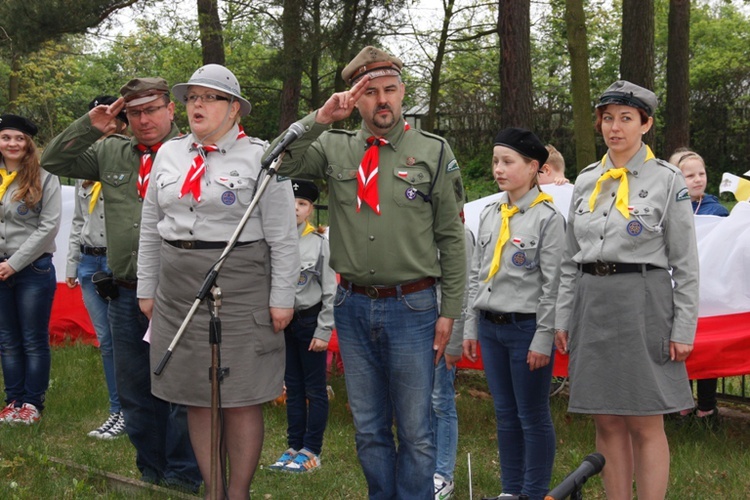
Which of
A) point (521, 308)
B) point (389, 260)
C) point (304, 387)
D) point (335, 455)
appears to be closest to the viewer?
point (389, 260)

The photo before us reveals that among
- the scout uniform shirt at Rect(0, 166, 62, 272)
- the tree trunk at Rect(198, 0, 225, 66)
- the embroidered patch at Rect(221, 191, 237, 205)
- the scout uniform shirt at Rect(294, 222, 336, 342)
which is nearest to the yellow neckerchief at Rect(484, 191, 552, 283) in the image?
the scout uniform shirt at Rect(294, 222, 336, 342)

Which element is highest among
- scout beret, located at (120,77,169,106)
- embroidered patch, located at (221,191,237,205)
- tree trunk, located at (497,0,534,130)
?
tree trunk, located at (497,0,534,130)

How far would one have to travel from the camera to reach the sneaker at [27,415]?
6.59m

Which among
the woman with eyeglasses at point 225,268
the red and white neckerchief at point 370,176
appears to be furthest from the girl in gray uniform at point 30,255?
the red and white neckerchief at point 370,176

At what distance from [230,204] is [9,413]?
3.46 m

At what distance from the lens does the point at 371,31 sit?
43.8 ft

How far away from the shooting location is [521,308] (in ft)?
15.0

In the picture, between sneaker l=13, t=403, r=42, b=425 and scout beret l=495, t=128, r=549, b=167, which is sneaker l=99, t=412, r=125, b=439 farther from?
scout beret l=495, t=128, r=549, b=167

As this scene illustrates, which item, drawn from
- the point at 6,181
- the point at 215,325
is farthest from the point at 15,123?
the point at 215,325

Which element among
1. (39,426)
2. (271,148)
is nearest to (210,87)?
(271,148)

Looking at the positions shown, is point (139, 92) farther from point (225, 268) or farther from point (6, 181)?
point (6, 181)

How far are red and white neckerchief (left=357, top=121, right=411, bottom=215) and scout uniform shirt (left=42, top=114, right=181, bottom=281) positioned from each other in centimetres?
151

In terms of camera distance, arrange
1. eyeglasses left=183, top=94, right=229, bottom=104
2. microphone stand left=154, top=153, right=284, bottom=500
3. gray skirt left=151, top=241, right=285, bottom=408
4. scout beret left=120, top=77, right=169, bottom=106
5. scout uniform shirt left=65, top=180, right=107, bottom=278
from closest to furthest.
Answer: microphone stand left=154, top=153, right=284, bottom=500
gray skirt left=151, top=241, right=285, bottom=408
eyeglasses left=183, top=94, right=229, bottom=104
scout beret left=120, top=77, right=169, bottom=106
scout uniform shirt left=65, top=180, right=107, bottom=278

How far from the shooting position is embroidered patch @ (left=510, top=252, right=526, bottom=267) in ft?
15.2
